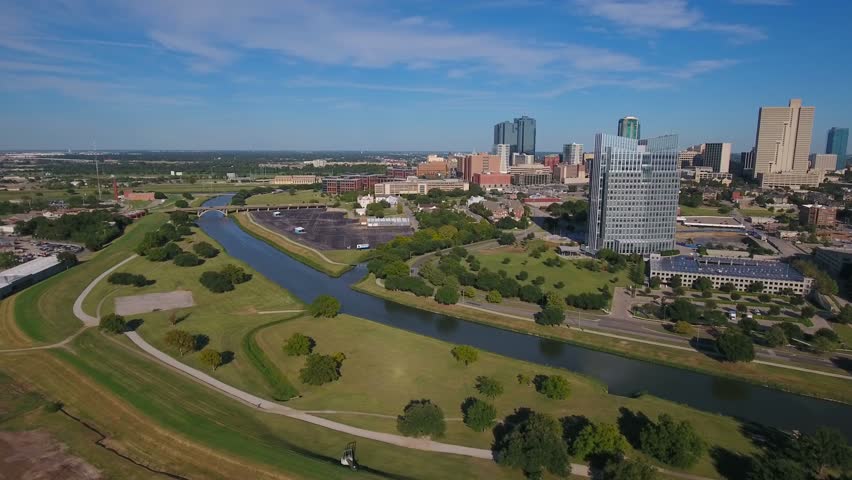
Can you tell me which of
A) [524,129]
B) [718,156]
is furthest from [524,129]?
[718,156]

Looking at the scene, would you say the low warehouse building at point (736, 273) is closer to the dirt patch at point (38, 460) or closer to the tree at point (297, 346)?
the tree at point (297, 346)

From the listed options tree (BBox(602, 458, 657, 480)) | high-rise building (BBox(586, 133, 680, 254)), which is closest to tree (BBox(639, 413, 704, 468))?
tree (BBox(602, 458, 657, 480))

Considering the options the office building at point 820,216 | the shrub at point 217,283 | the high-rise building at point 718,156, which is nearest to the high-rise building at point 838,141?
the high-rise building at point 718,156

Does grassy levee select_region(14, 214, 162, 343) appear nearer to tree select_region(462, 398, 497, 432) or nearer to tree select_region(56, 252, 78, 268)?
tree select_region(56, 252, 78, 268)

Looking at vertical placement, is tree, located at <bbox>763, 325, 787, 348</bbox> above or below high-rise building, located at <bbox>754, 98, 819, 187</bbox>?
below

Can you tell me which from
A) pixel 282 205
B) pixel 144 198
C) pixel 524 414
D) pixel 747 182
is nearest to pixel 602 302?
pixel 524 414

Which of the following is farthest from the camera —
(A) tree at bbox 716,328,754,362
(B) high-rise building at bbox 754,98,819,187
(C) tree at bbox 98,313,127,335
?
(B) high-rise building at bbox 754,98,819,187

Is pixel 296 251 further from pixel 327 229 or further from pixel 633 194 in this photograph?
pixel 633 194

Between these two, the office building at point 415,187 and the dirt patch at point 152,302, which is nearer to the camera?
the dirt patch at point 152,302
